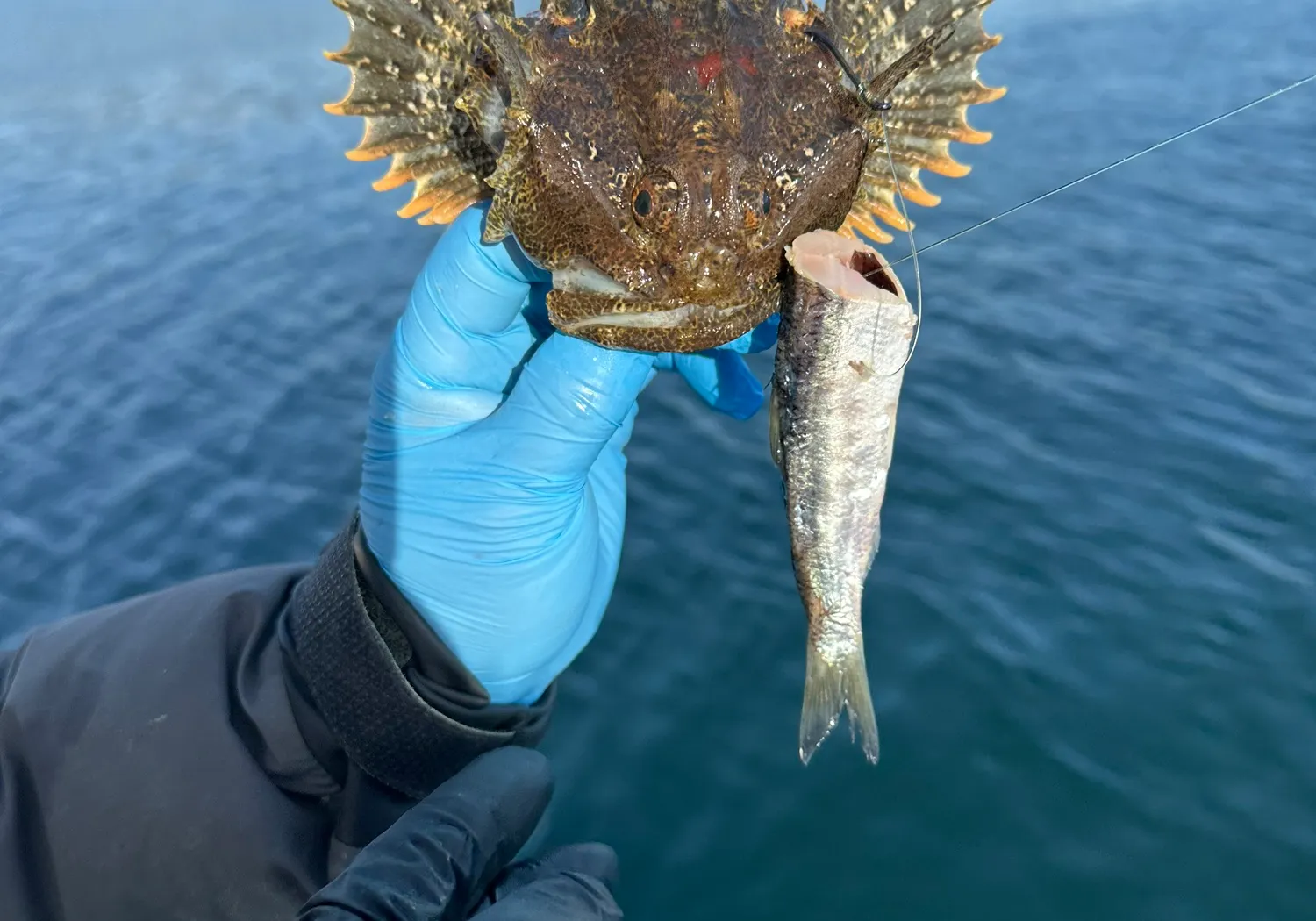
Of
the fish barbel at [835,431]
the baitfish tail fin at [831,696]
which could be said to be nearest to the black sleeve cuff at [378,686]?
the baitfish tail fin at [831,696]

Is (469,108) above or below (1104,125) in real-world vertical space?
above

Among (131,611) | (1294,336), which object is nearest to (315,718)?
Result: (131,611)

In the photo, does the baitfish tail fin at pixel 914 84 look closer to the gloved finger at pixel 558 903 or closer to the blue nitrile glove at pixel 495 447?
the blue nitrile glove at pixel 495 447

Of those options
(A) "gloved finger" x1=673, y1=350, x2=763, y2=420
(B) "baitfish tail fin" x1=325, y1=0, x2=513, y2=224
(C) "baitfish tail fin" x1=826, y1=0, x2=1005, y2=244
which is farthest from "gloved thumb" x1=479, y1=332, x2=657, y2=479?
(C) "baitfish tail fin" x1=826, y1=0, x2=1005, y2=244

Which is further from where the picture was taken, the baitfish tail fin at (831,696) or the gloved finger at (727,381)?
the gloved finger at (727,381)

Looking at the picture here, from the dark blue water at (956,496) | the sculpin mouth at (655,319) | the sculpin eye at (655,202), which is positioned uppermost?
the sculpin eye at (655,202)

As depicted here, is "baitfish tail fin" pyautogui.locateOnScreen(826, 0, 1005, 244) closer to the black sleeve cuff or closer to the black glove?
the black sleeve cuff

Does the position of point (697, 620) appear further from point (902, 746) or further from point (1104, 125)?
point (1104, 125)
